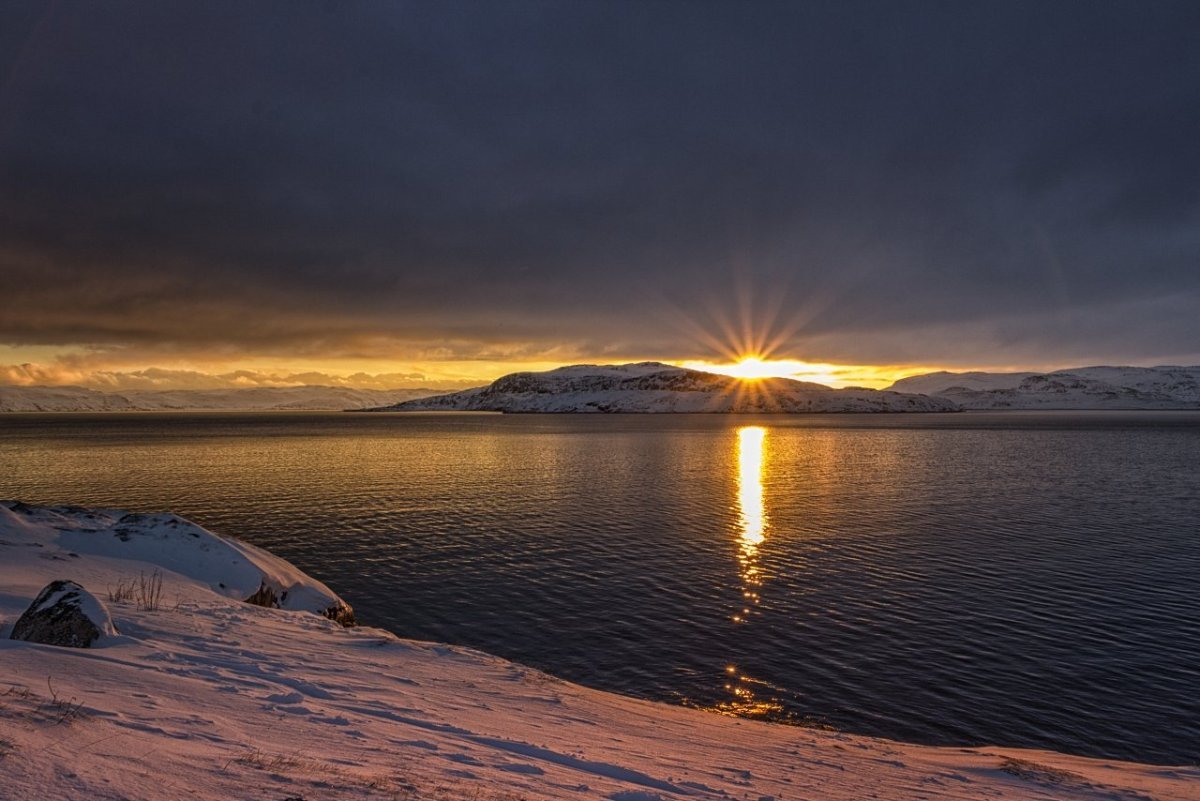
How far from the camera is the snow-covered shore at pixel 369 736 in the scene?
7.57 meters

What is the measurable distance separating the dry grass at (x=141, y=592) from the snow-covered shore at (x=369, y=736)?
0.36 metres

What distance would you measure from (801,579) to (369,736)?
78.3 ft

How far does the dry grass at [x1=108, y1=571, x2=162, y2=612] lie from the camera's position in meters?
17.3

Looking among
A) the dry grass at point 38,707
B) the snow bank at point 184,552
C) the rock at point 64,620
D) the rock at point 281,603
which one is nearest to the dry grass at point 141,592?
the snow bank at point 184,552

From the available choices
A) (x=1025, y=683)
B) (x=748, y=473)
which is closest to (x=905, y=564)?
(x=1025, y=683)

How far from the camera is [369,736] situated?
10.1 meters

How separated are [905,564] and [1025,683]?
13883 mm

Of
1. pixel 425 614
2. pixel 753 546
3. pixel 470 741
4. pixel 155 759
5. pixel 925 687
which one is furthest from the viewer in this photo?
pixel 753 546

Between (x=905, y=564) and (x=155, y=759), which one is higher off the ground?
(x=155, y=759)

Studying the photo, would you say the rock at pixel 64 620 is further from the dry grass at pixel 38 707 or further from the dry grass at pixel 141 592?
the dry grass at pixel 38 707

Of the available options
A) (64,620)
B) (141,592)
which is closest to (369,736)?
(64,620)

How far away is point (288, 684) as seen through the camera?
12.6 metres

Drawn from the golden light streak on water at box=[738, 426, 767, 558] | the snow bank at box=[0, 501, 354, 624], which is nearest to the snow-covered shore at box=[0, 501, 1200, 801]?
the snow bank at box=[0, 501, 354, 624]

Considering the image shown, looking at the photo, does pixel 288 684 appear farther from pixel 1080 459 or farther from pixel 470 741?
pixel 1080 459
